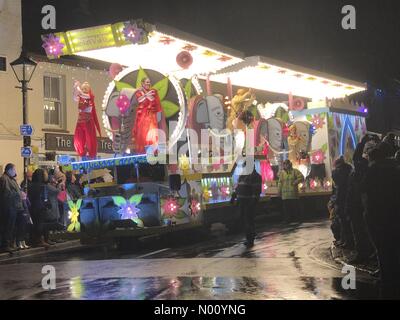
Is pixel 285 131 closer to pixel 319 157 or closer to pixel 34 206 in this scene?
pixel 319 157

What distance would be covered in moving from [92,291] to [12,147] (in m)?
12.5

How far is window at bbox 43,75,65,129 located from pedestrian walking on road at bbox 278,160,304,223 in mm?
8480

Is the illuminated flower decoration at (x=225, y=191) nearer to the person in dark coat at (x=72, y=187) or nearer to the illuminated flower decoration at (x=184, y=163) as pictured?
the illuminated flower decoration at (x=184, y=163)

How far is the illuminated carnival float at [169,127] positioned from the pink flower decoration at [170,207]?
0.07ft

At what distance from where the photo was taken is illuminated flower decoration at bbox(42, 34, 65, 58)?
43.2 feet

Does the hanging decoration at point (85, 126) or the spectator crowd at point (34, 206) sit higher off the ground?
the hanging decoration at point (85, 126)

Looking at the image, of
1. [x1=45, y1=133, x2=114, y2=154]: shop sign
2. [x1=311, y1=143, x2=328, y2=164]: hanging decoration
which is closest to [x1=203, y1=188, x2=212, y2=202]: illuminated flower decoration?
[x1=311, y1=143, x2=328, y2=164]: hanging decoration

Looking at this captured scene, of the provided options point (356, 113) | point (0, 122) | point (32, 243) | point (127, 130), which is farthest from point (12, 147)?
point (356, 113)

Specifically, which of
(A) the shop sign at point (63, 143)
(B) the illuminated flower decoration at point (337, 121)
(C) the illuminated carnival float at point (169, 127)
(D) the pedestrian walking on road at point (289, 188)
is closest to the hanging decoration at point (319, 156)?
(B) the illuminated flower decoration at point (337, 121)

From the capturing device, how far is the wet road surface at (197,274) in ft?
23.7

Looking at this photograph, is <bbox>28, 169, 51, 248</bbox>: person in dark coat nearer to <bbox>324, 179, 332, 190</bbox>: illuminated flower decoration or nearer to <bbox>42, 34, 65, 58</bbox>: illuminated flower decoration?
<bbox>42, 34, 65, 58</bbox>: illuminated flower decoration

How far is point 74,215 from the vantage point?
12.3 m

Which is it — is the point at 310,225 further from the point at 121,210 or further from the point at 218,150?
the point at 121,210

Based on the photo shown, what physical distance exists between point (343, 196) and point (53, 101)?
13.4 metres
